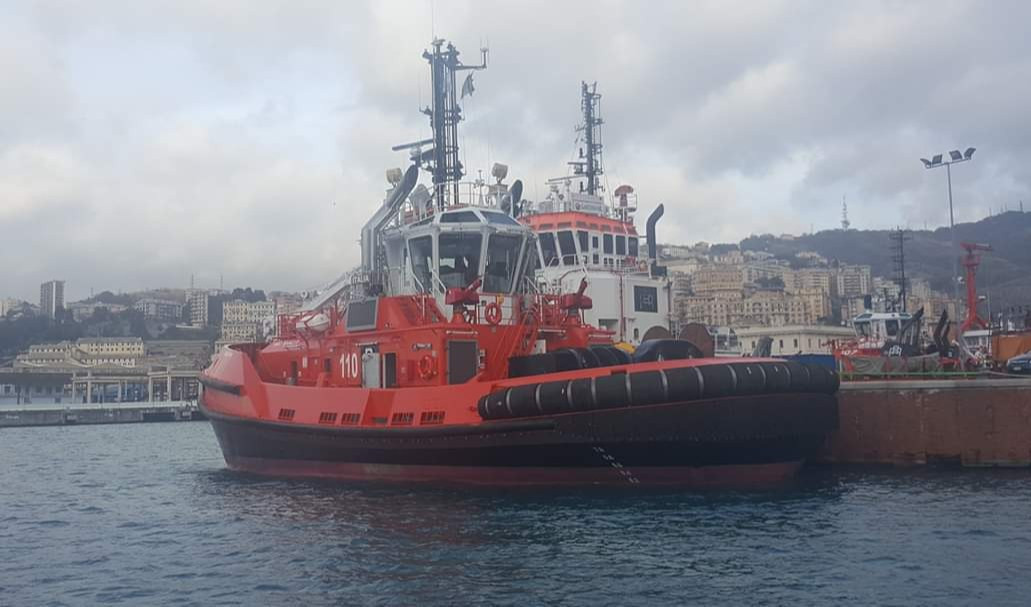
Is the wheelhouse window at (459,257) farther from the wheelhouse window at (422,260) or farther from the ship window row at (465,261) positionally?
the wheelhouse window at (422,260)

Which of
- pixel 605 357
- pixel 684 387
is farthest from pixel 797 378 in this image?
pixel 605 357

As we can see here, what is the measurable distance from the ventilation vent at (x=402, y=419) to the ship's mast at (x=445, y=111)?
25.9 ft

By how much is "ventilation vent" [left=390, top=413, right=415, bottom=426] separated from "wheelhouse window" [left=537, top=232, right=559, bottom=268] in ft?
45.3

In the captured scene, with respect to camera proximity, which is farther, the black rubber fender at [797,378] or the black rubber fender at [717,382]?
the black rubber fender at [797,378]

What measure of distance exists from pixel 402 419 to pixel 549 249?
47.3 ft

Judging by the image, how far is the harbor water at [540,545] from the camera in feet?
32.3

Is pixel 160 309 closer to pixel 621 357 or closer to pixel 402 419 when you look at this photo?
pixel 402 419

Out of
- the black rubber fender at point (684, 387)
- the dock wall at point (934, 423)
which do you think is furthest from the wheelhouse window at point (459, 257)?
the dock wall at point (934, 423)

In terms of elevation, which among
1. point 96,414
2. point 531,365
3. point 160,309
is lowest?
point 96,414

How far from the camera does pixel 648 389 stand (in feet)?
46.1

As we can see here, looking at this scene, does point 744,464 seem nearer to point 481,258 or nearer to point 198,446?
point 481,258

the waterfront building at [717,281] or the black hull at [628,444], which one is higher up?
the waterfront building at [717,281]

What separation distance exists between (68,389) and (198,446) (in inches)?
2639

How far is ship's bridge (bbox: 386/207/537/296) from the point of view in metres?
18.5
